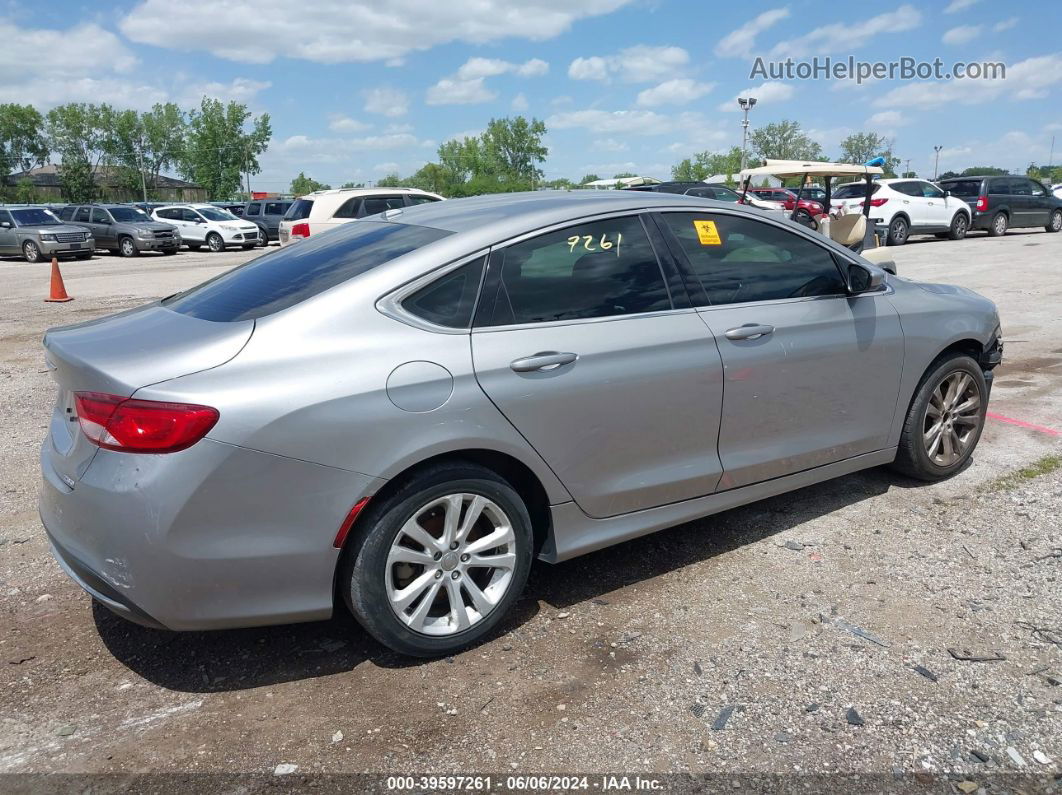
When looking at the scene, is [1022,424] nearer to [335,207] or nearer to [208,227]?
[335,207]

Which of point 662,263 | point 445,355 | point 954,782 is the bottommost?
point 954,782

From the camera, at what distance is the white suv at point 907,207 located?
22.0 m

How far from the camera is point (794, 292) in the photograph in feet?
13.4

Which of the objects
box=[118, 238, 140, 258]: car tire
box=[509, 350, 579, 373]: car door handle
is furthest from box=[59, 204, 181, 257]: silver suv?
box=[509, 350, 579, 373]: car door handle

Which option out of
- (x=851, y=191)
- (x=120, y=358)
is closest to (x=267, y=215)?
(x=851, y=191)

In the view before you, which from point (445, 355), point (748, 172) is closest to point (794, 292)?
point (445, 355)

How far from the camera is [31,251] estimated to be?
2494 centimetres

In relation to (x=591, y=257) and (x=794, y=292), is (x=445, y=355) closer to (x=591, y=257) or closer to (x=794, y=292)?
(x=591, y=257)

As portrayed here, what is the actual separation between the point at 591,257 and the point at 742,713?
6.05 ft

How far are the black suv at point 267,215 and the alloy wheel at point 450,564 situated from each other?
98.5ft

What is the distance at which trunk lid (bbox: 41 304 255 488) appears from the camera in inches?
110

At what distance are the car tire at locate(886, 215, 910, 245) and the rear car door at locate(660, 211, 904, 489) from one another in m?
19.7

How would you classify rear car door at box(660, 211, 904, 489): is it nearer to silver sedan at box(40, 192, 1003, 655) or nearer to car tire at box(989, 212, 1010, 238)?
silver sedan at box(40, 192, 1003, 655)

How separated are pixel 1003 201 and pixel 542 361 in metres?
26.0
